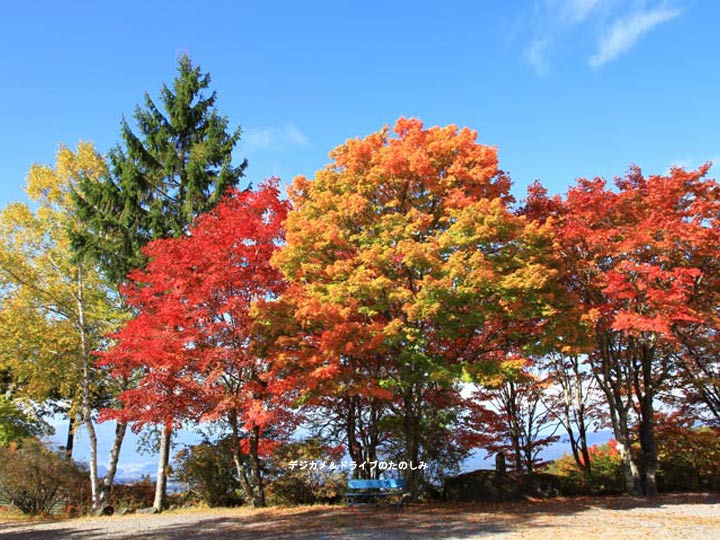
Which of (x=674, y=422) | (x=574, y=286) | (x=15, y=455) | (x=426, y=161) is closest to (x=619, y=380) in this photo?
(x=574, y=286)

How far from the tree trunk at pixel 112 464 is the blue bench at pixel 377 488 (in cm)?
749

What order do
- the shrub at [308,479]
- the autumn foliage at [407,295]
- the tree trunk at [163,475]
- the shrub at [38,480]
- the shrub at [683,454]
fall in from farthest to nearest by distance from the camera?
1. the shrub at [683,454]
2. the shrub at [308,479]
3. the tree trunk at [163,475]
4. the shrub at [38,480]
5. the autumn foliage at [407,295]

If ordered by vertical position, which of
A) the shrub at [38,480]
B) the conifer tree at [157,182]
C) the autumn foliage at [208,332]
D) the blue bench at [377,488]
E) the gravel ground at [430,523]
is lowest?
the gravel ground at [430,523]

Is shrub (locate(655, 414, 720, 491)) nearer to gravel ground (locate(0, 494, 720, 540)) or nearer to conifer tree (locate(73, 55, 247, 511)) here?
gravel ground (locate(0, 494, 720, 540))

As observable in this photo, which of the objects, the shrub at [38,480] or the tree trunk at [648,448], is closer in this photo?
the tree trunk at [648,448]

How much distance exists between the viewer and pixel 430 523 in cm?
979

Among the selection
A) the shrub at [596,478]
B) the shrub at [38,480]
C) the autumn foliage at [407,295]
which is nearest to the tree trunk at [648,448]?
the autumn foliage at [407,295]

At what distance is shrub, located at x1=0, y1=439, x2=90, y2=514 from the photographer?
48.7 ft

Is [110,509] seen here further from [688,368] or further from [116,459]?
[688,368]

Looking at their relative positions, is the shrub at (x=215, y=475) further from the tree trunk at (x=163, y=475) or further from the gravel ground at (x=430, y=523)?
the gravel ground at (x=430, y=523)

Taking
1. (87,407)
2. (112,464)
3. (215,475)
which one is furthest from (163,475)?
(87,407)

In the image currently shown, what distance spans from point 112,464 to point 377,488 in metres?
8.59

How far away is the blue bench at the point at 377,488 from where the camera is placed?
12.5 meters

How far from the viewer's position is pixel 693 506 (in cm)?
1174
